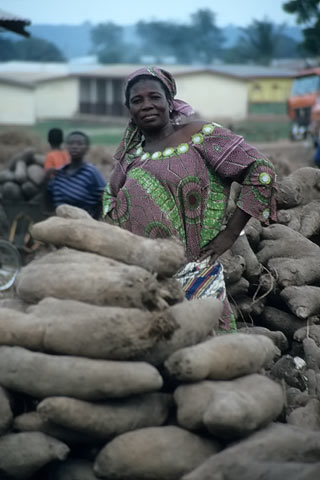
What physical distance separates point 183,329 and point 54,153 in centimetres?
631

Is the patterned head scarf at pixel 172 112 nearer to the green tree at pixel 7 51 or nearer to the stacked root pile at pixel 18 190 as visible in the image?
the stacked root pile at pixel 18 190

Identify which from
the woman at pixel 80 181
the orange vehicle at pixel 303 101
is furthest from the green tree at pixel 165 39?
the woman at pixel 80 181

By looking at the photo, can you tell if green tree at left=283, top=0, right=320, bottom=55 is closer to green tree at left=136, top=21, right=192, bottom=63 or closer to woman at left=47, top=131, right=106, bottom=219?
woman at left=47, top=131, right=106, bottom=219

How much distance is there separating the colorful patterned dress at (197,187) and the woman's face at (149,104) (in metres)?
0.15

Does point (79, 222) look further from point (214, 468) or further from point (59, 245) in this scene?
point (214, 468)

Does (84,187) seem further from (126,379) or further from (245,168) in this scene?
(126,379)

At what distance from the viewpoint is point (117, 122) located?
1692 inches

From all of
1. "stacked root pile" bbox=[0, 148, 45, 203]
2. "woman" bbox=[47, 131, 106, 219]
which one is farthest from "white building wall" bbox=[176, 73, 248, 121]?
"woman" bbox=[47, 131, 106, 219]

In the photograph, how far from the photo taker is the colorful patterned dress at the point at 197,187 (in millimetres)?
3461

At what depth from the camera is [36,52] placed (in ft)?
299

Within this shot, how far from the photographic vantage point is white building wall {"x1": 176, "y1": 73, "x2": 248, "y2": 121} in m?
45.4

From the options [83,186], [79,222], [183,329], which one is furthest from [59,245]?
[83,186]

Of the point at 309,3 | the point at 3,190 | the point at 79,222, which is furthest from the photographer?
the point at 309,3

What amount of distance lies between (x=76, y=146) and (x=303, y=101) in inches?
957
